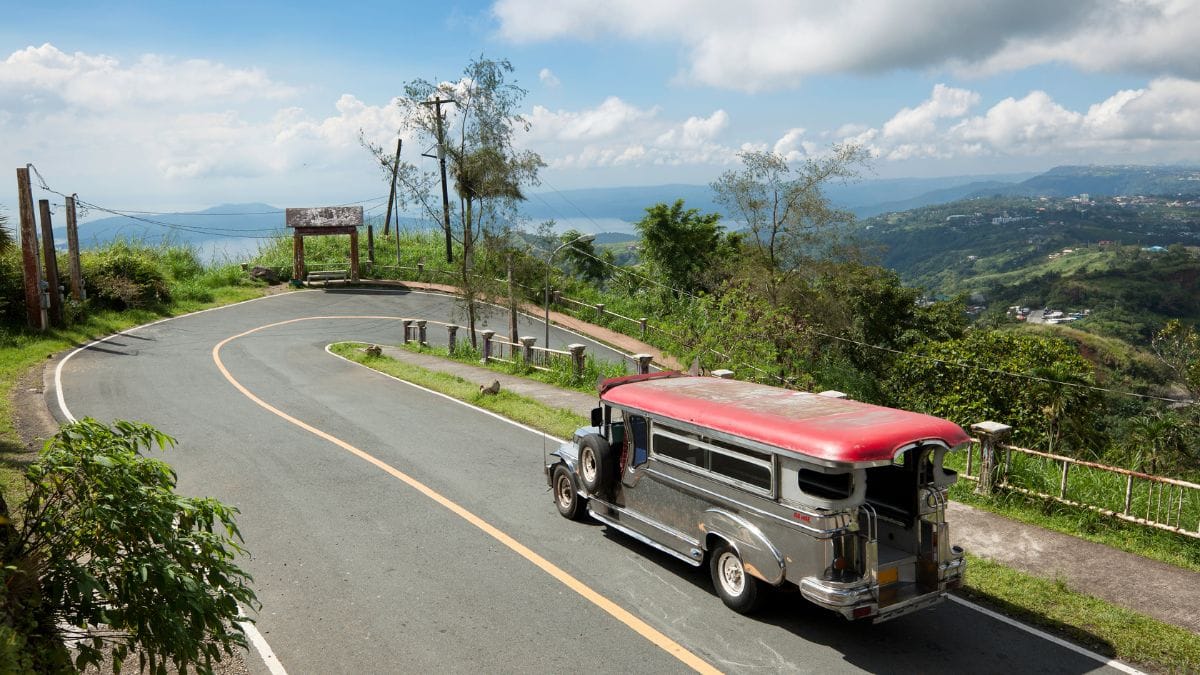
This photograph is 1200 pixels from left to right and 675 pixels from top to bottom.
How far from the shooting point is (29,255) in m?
28.1

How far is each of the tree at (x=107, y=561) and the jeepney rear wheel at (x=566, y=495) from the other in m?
6.58

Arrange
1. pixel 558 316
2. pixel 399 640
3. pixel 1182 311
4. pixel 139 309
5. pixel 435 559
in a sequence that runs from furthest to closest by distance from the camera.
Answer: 1. pixel 1182 311
2. pixel 558 316
3. pixel 139 309
4. pixel 435 559
5. pixel 399 640

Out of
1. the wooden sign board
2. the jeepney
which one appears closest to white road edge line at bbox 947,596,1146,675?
the jeepney

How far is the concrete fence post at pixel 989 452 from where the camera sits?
38.1 feet

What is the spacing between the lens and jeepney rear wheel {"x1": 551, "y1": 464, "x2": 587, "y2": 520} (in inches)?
440

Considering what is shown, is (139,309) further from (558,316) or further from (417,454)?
(417,454)

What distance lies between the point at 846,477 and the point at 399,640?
184 inches

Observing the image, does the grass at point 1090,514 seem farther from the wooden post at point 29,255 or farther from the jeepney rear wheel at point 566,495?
the wooden post at point 29,255

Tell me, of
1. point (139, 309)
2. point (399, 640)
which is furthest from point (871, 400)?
point (139, 309)

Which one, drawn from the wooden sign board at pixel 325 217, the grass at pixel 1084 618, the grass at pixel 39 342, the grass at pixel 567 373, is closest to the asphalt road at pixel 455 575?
the grass at pixel 1084 618

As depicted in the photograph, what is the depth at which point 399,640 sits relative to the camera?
315 inches

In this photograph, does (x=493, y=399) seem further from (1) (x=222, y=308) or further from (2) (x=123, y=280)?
(1) (x=222, y=308)

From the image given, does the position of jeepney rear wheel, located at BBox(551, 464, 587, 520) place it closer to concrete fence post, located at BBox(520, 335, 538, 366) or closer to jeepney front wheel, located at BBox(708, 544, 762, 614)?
jeepney front wheel, located at BBox(708, 544, 762, 614)

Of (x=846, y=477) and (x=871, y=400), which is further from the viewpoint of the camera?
(x=871, y=400)
